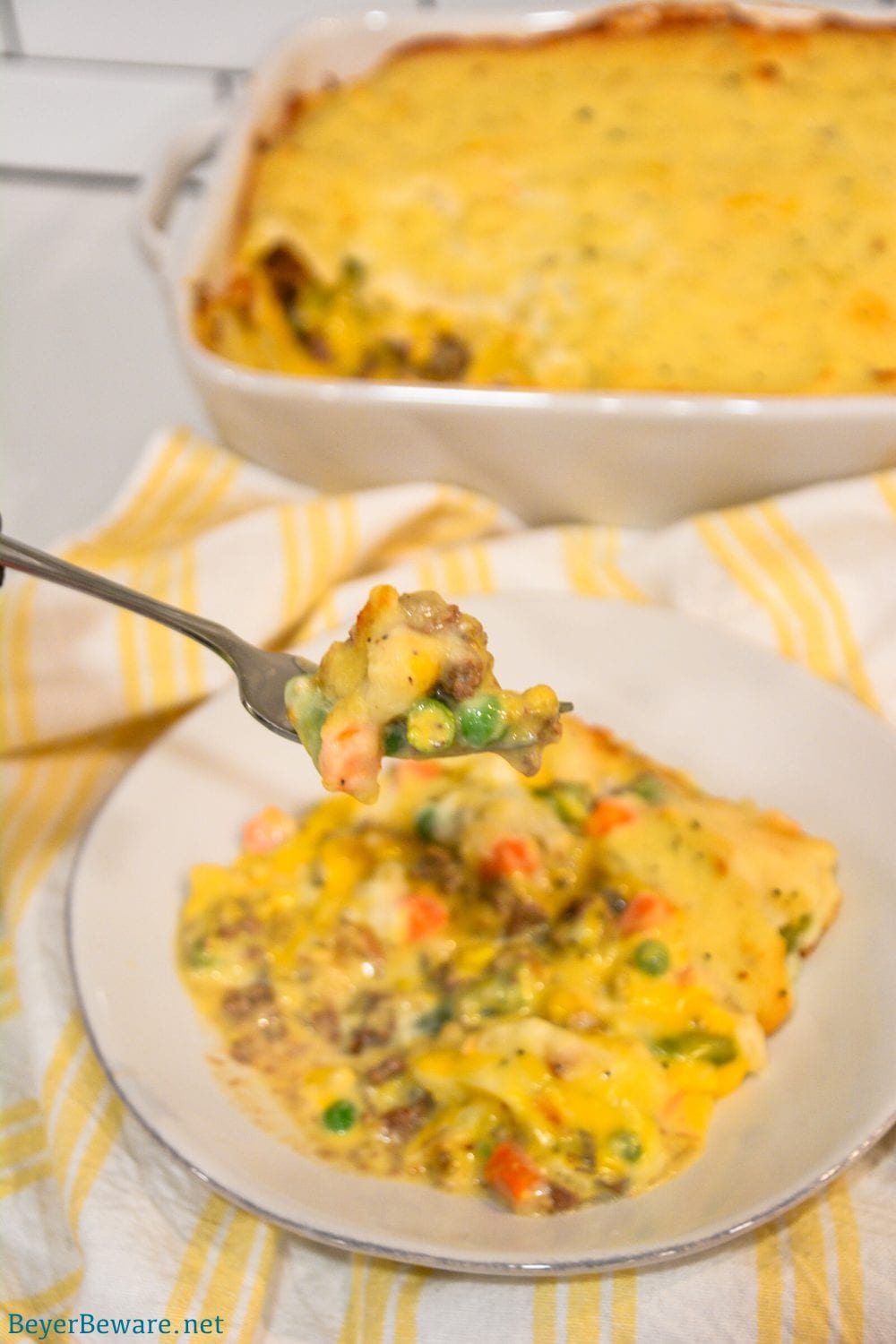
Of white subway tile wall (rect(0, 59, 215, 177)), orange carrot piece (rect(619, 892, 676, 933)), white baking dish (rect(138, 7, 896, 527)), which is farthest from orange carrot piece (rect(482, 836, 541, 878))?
white subway tile wall (rect(0, 59, 215, 177))

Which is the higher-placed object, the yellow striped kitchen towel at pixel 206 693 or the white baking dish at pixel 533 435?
the white baking dish at pixel 533 435

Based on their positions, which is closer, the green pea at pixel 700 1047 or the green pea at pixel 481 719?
the green pea at pixel 481 719

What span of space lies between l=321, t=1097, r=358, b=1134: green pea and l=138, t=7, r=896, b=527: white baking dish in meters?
0.82

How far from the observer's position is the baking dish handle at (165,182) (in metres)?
1.96

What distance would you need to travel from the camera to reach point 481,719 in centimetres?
105

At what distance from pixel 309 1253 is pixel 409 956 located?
0.28 metres

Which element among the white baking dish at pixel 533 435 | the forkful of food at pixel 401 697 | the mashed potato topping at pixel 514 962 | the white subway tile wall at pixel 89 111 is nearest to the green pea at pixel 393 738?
the forkful of food at pixel 401 697

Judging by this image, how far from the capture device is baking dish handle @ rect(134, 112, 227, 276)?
1.96 meters

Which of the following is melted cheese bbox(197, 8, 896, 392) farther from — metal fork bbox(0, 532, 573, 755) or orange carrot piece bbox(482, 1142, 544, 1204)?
orange carrot piece bbox(482, 1142, 544, 1204)

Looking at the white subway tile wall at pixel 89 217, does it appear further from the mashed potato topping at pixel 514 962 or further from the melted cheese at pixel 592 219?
the mashed potato topping at pixel 514 962

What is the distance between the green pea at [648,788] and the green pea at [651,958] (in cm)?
18

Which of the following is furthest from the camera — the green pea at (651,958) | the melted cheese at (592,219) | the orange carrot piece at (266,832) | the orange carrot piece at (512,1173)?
the melted cheese at (592,219)

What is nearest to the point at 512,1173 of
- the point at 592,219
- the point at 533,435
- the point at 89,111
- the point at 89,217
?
the point at 533,435

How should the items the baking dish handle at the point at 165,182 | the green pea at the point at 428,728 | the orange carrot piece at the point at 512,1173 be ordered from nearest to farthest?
the green pea at the point at 428,728, the orange carrot piece at the point at 512,1173, the baking dish handle at the point at 165,182
